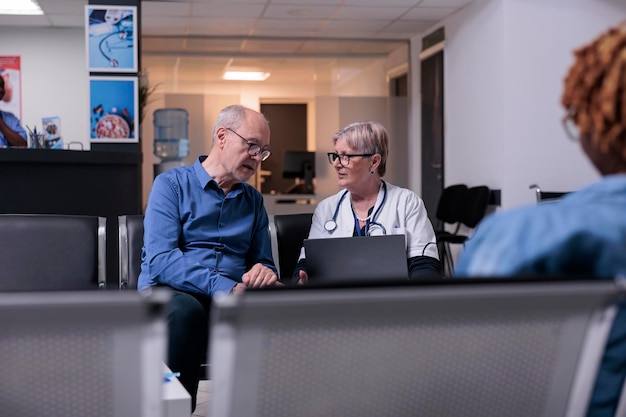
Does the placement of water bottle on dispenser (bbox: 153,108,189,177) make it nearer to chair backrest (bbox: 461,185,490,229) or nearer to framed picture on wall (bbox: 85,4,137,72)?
framed picture on wall (bbox: 85,4,137,72)

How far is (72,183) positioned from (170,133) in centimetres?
363

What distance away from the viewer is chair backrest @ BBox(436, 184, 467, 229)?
7325mm

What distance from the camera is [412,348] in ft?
3.42

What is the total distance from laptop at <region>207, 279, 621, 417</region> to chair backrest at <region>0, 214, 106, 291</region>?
206 centimetres

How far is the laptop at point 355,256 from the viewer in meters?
2.72

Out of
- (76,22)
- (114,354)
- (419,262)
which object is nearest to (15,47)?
(76,22)

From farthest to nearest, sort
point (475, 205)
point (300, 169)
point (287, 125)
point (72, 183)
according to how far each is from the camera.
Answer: point (287, 125), point (300, 169), point (475, 205), point (72, 183)

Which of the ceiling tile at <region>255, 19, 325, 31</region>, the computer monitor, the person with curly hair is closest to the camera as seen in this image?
the person with curly hair

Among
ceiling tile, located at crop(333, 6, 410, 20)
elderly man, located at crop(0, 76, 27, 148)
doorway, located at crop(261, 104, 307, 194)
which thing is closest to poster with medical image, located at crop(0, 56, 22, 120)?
elderly man, located at crop(0, 76, 27, 148)

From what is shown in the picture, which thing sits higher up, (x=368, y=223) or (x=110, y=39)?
(x=110, y=39)

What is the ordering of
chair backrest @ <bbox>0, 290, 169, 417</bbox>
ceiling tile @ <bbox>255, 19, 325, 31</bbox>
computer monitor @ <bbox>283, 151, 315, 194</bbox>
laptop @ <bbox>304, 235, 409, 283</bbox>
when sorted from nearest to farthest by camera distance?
chair backrest @ <bbox>0, 290, 169, 417</bbox>
laptop @ <bbox>304, 235, 409, 283</bbox>
ceiling tile @ <bbox>255, 19, 325, 31</bbox>
computer monitor @ <bbox>283, 151, 315, 194</bbox>

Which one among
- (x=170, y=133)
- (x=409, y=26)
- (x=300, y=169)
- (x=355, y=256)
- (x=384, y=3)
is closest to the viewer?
(x=355, y=256)

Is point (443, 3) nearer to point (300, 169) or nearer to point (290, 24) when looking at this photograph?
point (290, 24)

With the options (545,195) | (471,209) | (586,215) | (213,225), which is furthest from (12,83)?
(586,215)
